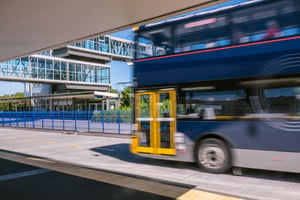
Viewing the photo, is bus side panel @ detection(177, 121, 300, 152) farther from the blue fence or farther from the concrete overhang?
the blue fence

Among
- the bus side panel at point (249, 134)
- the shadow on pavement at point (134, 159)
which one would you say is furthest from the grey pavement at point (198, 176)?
the bus side panel at point (249, 134)

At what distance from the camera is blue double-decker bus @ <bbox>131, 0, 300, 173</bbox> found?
20.6ft

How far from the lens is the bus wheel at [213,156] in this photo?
23.1ft

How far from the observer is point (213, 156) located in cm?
725

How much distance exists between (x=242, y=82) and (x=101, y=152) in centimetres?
639

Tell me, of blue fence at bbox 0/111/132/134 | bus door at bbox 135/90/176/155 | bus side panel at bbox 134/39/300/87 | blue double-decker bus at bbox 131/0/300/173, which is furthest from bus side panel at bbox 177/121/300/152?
blue fence at bbox 0/111/132/134

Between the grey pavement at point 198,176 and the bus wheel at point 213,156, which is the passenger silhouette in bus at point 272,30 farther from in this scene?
the grey pavement at point 198,176

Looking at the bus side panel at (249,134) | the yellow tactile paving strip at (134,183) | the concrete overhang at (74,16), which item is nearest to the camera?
the concrete overhang at (74,16)

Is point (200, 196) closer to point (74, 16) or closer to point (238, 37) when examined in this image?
point (238, 37)

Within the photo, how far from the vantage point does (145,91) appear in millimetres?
8523

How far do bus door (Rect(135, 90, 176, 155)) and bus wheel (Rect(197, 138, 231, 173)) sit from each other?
0.86 m

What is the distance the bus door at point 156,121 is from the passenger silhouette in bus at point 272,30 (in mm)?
2820

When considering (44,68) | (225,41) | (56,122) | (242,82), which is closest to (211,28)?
(225,41)

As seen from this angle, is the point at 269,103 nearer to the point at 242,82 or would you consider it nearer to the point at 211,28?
the point at 242,82
